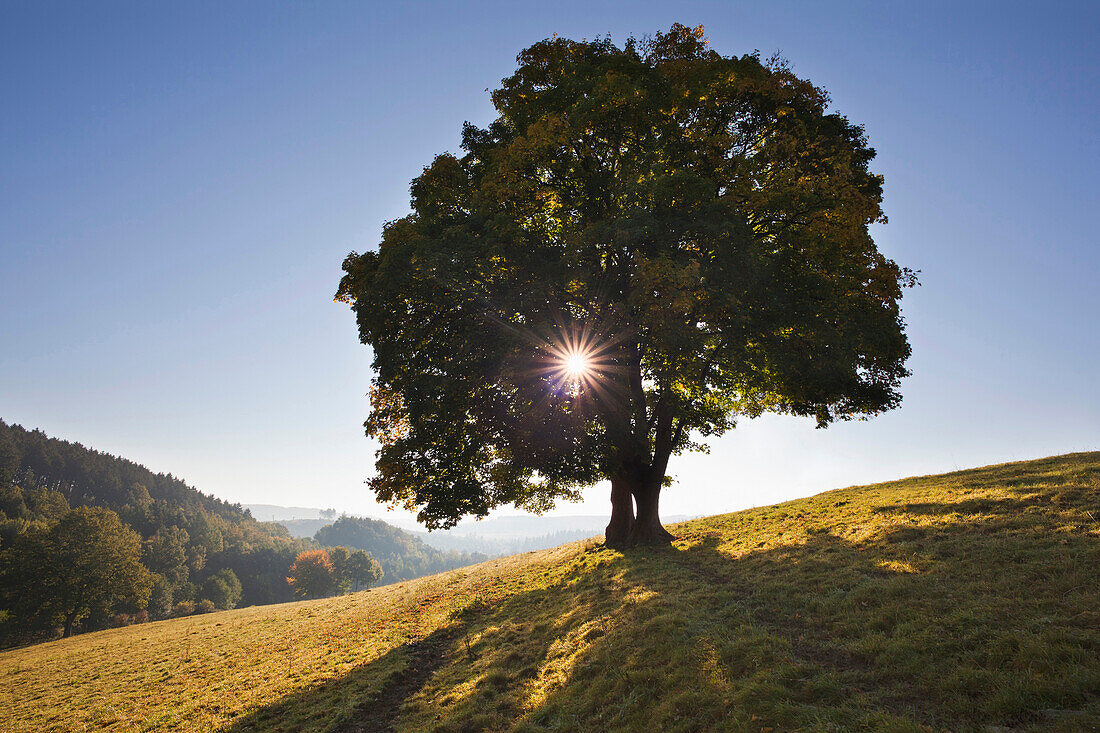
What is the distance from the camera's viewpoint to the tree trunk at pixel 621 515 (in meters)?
22.4

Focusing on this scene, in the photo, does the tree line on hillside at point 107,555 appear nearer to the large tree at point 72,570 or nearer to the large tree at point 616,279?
the large tree at point 72,570

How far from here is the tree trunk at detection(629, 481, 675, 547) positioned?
843 inches

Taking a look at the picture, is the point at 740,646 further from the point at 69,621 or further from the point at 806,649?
the point at 69,621

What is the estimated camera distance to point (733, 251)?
15.2 m

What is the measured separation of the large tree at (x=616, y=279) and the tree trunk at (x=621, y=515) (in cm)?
311

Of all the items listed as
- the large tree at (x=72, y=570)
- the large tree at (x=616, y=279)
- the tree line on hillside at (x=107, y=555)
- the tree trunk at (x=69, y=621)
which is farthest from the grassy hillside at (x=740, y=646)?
the tree line on hillside at (x=107, y=555)

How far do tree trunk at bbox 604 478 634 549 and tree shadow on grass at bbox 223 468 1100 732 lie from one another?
700 cm

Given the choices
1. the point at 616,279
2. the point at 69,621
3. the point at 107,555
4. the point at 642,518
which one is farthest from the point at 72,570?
the point at 616,279

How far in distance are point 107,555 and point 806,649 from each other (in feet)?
276

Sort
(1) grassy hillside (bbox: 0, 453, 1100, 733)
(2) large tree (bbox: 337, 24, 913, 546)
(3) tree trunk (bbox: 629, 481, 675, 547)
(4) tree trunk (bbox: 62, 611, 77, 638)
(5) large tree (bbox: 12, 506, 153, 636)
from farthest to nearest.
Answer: (4) tree trunk (bbox: 62, 611, 77, 638)
(5) large tree (bbox: 12, 506, 153, 636)
(3) tree trunk (bbox: 629, 481, 675, 547)
(2) large tree (bbox: 337, 24, 913, 546)
(1) grassy hillside (bbox: 0, 453, 1100, 733)

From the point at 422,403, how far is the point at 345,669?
27.5 ft

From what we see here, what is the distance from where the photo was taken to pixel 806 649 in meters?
8.02

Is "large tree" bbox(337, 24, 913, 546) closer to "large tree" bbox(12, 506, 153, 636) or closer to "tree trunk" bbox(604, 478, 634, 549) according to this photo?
"tree trunk" bbox(604, 478, 634, 549)

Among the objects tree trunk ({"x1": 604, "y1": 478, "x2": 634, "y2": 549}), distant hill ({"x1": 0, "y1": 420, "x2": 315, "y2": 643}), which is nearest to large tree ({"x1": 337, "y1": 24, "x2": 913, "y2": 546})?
tree trunk ({"x1": 604, "y1": 478, "x2": 634, "y2": 549})
